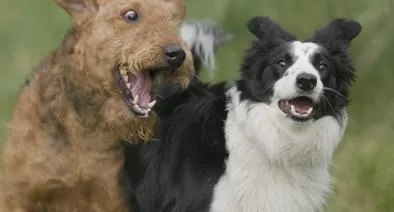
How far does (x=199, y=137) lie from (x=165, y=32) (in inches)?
34.2

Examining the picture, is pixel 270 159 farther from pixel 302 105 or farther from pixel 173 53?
pixel 173 53

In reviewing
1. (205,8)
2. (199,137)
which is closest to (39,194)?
(199,137)

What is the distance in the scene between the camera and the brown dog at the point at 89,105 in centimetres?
592

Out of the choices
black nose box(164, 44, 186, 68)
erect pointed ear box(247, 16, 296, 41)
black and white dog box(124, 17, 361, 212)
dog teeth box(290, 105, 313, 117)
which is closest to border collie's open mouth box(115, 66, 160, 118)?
black nose box(164, 44, 186, 68)

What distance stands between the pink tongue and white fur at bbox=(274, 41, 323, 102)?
25.9 inches

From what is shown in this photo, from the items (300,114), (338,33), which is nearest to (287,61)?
(300,114)

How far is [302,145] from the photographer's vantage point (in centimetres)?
631

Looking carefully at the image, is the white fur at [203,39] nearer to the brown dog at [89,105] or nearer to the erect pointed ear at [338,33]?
the erect pointed ear at [338,33]

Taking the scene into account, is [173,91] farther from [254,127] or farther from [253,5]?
[253,5]

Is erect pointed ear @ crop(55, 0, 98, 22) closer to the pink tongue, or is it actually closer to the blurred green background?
the pink tongue

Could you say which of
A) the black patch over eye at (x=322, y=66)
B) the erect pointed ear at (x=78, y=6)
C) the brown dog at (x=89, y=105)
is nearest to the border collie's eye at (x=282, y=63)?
the black patch over eye at (x=322, y=66)

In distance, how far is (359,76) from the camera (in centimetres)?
923

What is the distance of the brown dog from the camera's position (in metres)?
5.92

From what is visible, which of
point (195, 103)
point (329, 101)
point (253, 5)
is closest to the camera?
point (329, 101)
